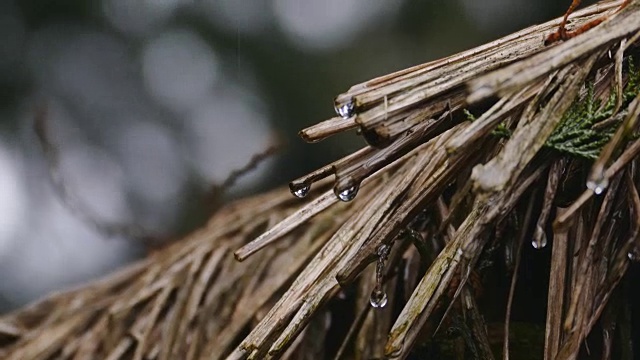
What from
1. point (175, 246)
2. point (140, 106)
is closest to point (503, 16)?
point (140, 106)

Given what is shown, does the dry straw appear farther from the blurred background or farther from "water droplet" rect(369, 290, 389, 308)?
the blurred background

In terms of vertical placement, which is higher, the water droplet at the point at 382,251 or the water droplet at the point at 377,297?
the water droplet at the point at 382,251

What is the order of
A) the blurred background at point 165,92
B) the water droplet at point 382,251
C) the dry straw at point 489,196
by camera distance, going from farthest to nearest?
the blurred background at point 165,92, the water droplet at point 382,251, the dry straw at point 489,196

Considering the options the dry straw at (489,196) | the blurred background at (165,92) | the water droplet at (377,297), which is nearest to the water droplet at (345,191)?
the dry straw at (489,196)

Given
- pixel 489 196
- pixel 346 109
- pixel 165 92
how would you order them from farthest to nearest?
pixel 165 92 < pixel 346 109 < pixel 489 196

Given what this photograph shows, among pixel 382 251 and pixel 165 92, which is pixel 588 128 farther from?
pixel 165 92

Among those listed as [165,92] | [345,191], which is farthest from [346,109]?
[165,92]

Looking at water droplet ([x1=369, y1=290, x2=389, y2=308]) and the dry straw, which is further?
water droplet ([x1=369, y1=290, x2=389, y2=308])

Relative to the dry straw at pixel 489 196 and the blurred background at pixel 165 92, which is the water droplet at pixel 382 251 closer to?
the dry straw at pixel 489 196

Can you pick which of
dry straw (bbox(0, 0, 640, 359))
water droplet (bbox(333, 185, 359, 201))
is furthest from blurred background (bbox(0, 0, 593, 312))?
water droplet (bbox(333, 185, 359, 201))

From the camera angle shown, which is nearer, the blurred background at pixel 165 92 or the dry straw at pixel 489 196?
the dry straw at pixel 489 196
